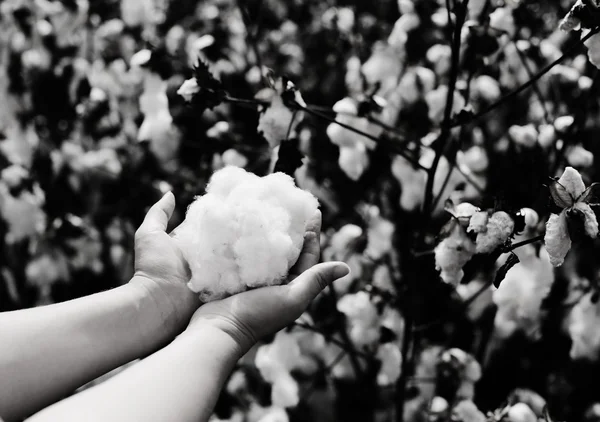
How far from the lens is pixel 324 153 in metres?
2.08

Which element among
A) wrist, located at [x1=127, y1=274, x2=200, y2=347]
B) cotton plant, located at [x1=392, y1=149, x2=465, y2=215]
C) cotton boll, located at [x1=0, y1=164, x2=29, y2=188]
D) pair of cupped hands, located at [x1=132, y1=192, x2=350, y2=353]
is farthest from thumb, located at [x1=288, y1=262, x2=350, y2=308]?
cotton boll, located at [x1=0, y1=164, x2=29, y2=188]

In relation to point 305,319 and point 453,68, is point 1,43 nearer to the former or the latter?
point 305,319

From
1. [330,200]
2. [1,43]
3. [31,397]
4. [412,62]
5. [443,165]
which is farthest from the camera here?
[1,43]

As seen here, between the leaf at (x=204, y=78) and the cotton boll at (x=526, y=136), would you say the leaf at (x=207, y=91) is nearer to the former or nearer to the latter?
the leaf at (x=204, y=78)

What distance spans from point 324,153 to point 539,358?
3.28 ft

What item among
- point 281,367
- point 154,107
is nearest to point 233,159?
point 154,107

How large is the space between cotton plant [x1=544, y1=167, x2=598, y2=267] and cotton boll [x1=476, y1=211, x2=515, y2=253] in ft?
0.21

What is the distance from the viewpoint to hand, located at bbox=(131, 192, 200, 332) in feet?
3.29

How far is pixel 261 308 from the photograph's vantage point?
0.90 m

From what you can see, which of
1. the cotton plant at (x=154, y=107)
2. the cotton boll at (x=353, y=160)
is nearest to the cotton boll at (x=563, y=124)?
the cotton boll at (x=353, y=160)

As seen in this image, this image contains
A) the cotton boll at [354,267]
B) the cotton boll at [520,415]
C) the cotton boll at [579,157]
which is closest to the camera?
the cotton boll at [520,415]

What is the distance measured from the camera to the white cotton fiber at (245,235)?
94 cm

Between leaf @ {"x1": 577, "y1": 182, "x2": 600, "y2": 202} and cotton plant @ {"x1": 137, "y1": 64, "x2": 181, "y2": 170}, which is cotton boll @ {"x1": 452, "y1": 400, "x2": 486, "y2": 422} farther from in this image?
cotton plant @ {"x1": 137, "y1": 64, "x2": 181, "y2": 170}

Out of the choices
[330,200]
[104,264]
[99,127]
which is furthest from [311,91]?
[104,264]
